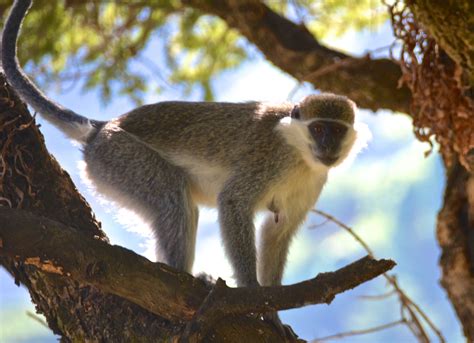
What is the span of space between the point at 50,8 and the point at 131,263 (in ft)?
11.2

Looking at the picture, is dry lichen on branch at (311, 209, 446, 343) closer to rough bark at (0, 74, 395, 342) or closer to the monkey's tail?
rough bark at (0, 74, 395, 342)

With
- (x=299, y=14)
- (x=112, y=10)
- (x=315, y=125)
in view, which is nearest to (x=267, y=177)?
(x=315, y=125)

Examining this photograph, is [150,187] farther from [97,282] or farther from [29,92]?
[97,282]

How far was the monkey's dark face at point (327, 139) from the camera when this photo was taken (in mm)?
4574

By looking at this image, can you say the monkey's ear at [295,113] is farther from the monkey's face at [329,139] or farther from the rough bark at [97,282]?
the rough bark at [97,282]

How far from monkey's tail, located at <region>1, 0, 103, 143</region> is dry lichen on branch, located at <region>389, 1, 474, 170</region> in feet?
7.37

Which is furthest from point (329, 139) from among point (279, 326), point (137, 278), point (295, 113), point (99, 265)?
point (99, 265)

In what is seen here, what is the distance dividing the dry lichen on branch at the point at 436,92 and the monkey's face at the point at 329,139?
2.08ft

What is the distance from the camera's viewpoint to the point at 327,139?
460 centimetres

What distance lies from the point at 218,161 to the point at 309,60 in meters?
1.55

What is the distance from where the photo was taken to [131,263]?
347 centimetres

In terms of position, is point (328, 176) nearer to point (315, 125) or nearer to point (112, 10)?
point (315, 125)

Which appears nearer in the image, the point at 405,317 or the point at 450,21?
the point at 450,21

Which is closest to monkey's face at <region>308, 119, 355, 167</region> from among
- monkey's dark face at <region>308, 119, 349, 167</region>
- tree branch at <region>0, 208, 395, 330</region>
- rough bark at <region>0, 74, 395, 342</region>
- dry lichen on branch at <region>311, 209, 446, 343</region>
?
monkey's dark face at <region>308, 119, 349, 167</region>
